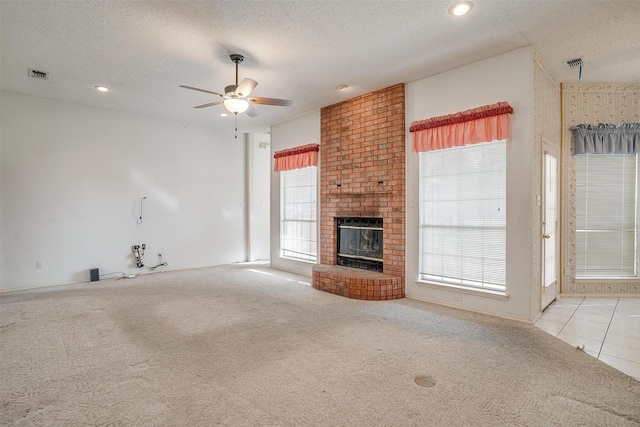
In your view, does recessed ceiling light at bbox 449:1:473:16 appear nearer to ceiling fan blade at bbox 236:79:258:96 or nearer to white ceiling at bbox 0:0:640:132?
white ceiling at bbox 0:0:640:132

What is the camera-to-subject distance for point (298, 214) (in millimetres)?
6234

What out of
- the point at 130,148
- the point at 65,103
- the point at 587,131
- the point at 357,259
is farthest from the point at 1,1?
the point at 587,131

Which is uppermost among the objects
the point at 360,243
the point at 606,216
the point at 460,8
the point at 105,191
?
the point at 460,8

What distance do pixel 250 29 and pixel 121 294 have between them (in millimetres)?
4121

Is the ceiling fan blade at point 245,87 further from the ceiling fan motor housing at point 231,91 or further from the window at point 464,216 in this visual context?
the window at point 464,216

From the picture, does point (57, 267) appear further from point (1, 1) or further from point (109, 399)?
point (109, 399)

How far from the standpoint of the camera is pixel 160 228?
20.9ft

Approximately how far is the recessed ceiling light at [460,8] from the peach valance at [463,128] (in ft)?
3.89

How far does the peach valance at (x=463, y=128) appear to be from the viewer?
3.53 metres

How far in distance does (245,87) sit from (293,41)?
728 mm

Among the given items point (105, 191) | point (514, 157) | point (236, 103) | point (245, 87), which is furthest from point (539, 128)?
point (105, 191)

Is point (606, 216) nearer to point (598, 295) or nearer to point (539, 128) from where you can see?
point (598, 295)

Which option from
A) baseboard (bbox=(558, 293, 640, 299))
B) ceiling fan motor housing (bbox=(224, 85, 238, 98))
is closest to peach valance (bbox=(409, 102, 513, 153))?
ceiling fan motor housing (bbox=(224, 85, 238, 98))

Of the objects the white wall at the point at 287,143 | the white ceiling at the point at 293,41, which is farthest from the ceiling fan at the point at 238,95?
the white wall at the point at 287,143
